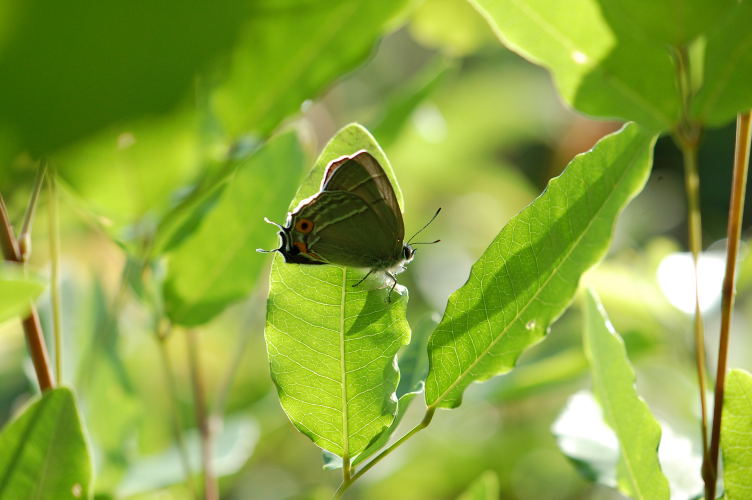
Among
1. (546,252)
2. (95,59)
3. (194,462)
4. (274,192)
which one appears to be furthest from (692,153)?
(194,462)

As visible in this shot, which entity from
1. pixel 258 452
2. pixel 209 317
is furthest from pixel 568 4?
pixel 258 452

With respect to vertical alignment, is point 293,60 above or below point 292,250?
above

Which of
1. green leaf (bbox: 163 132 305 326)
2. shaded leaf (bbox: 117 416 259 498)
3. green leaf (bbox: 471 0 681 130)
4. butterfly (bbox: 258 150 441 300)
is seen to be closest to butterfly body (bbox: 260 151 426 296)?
butterfly (bbox: 258 150 441 300)

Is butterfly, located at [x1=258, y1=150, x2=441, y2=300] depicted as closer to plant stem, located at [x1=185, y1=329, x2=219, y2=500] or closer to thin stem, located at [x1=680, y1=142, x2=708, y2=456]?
plant stem, located at [x1=185, y1=329, x2=219, y2=500]

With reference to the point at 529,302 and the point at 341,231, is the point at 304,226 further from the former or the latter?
the point at 529,302

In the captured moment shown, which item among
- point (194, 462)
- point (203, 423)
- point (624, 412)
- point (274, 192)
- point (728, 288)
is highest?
point (274, 192)

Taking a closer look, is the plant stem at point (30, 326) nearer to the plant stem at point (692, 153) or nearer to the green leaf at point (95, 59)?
the green leaf at point (95, 59)

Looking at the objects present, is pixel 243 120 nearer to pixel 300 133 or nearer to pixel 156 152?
pixel 156 152
